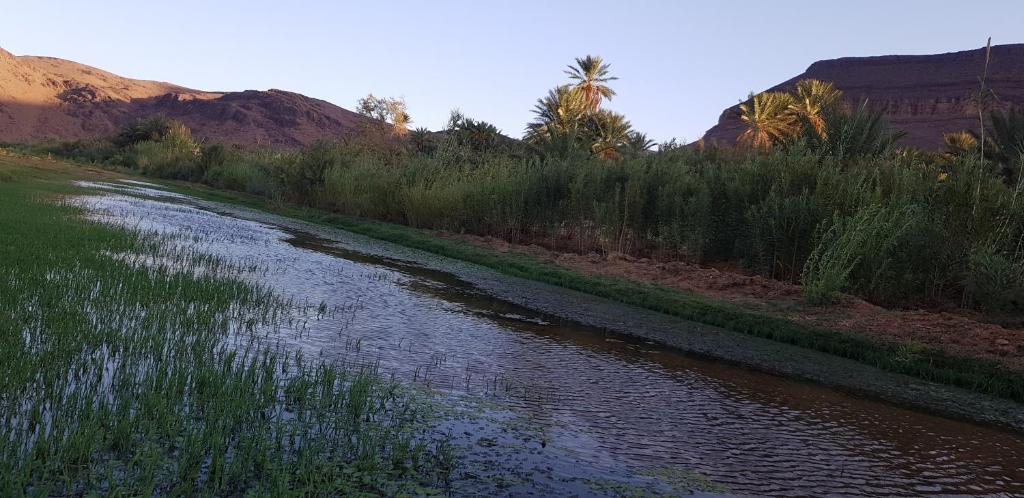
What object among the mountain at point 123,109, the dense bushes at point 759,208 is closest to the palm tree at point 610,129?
the dense bushes at point 759,208

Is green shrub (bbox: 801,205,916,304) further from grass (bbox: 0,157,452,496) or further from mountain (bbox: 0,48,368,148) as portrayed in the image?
mountain (bbox: 0,48,368,148)

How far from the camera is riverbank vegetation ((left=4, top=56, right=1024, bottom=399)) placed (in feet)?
43.5

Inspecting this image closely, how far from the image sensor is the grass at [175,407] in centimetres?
388

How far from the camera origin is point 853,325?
11.9 meters

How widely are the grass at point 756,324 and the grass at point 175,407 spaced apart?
7914 millimetres

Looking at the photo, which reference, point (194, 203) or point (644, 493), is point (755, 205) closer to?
point (644, 493)

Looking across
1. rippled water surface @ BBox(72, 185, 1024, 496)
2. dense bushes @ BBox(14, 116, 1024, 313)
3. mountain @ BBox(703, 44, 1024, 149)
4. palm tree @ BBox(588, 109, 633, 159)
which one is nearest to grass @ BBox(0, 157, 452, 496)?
rippled water surface @ BBox(72, 185, 1024, 496)

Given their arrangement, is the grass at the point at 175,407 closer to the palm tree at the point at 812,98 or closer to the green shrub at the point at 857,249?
the green shrub at the point at 857,249

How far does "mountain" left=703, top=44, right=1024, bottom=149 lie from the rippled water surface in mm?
81148

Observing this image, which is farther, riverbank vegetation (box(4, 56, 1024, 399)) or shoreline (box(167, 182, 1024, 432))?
riverbank vegetation (box(4, 56, 1024, 399))

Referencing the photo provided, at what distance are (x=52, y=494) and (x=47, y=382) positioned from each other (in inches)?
71.3

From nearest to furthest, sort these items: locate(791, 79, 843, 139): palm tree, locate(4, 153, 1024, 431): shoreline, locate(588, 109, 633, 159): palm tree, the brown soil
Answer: locate(4, 153, 1024, 431): shoreline, the brown soil, locate(791, 79, 843, 139): palm tree, locate(588, 109, 633, 159): palm tree

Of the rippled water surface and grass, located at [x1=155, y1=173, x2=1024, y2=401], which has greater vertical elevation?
grass, located at [x1=155, y1=173, x2=1024, y2=401]

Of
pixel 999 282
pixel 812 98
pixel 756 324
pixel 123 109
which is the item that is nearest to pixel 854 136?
pixel 999 282
